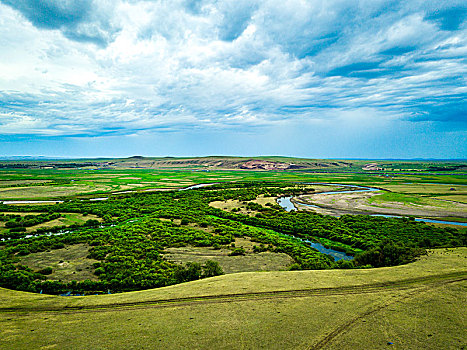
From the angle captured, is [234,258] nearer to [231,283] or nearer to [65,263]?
[231,283]

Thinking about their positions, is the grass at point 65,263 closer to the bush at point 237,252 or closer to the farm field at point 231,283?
the farm field at point 231,283

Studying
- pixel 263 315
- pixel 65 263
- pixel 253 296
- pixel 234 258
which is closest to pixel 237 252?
pixel 234 258

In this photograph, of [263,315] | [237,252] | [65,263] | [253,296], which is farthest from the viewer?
[237,252]


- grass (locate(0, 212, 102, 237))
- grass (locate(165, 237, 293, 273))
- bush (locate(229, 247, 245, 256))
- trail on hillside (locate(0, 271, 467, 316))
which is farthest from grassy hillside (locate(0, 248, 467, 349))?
grass (locate(0, 212, 102, 237))

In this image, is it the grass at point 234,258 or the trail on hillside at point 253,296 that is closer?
the trail on hillside at point 253,296

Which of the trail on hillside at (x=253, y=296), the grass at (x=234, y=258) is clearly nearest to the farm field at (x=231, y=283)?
the trail on hillside at (x=253, y=296)

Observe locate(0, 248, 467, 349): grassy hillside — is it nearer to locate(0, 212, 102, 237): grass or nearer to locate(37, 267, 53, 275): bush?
locate(37, 267, 53, 275): bush

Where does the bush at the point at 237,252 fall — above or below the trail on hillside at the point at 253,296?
below

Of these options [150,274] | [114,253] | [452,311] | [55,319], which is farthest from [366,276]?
[114,253]
